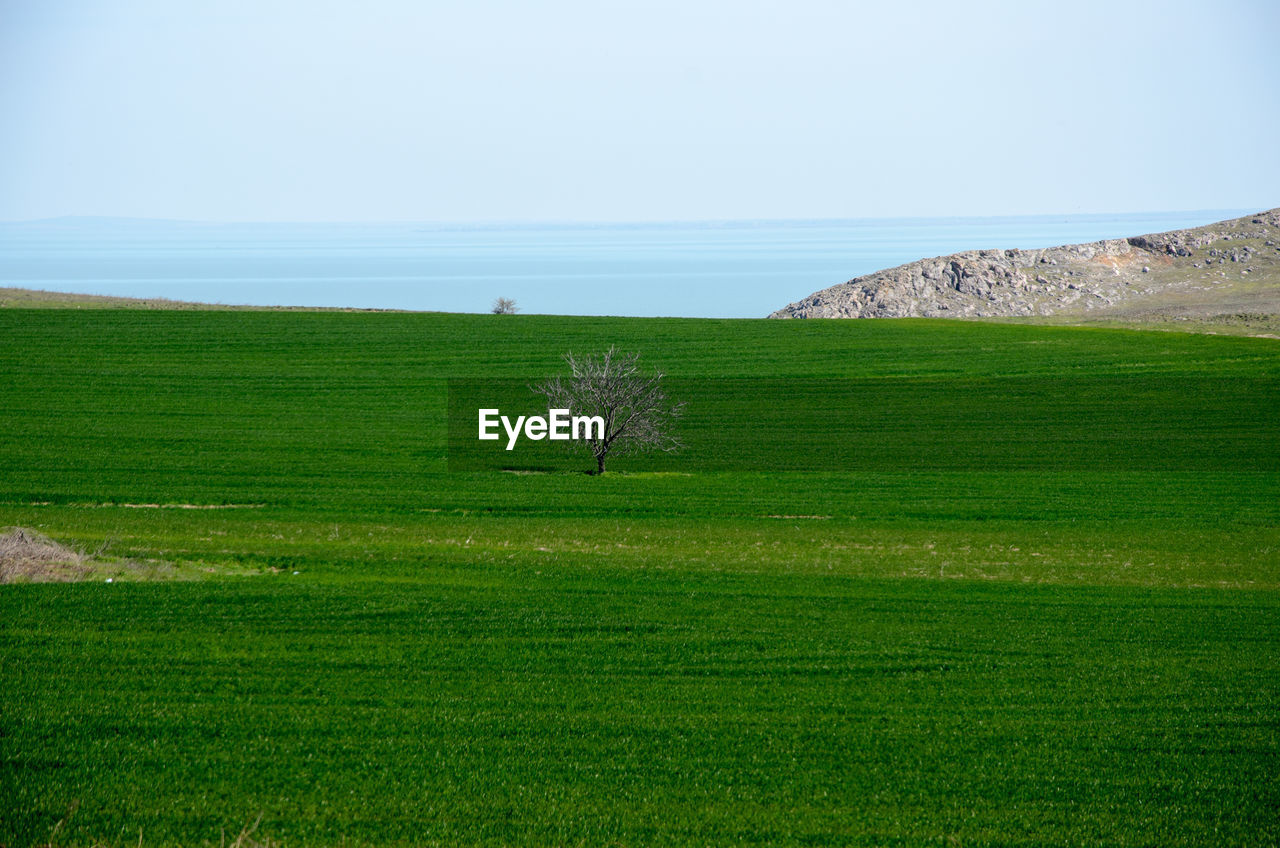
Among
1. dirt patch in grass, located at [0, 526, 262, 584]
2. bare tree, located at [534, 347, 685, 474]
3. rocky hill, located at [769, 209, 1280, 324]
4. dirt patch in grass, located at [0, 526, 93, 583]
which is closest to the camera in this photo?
dirt patch in grass, located at [0, 526, 93, 583]

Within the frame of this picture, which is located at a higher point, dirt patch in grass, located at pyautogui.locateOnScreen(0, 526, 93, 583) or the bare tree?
the bare tree

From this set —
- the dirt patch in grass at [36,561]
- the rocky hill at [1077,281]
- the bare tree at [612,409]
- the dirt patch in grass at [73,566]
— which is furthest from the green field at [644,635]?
the rocky hill at [1077,281]

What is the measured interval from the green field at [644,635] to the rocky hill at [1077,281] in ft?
241

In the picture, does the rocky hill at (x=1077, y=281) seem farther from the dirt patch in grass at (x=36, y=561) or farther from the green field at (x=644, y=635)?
the dirt patch in grass at (x=36, y=561)

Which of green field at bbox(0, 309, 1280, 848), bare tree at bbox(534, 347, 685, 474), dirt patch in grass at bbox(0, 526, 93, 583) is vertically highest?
bare tree at bbox(534, 347, 685, 474)

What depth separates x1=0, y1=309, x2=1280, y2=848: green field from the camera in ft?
35.2

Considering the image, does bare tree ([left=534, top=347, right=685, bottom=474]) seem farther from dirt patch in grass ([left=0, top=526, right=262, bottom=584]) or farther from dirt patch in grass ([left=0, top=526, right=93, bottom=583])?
dirt patch in grass ([left=0, top=526, right=93, bottom=583])

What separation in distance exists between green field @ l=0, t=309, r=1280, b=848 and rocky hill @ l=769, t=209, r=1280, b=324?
7343 cm

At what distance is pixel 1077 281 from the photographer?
4828 inches

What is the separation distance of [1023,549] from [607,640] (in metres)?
14.7

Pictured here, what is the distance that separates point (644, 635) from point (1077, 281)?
396 feet

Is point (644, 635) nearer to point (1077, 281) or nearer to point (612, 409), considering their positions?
point (612, 409)

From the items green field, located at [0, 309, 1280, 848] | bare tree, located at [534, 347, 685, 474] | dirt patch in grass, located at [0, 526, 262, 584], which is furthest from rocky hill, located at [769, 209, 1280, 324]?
dirt patch in grass, located at [0, 526, 262, 584]

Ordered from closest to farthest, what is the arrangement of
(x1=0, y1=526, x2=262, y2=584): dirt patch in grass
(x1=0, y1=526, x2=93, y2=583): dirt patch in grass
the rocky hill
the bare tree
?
(x1=0, y1=526, x2=93, y2=583): dirt patch in grass → (x1=0, y1=526, x2=262, y2=584): dirt patch in grass → the bare tree → the rocky hill
